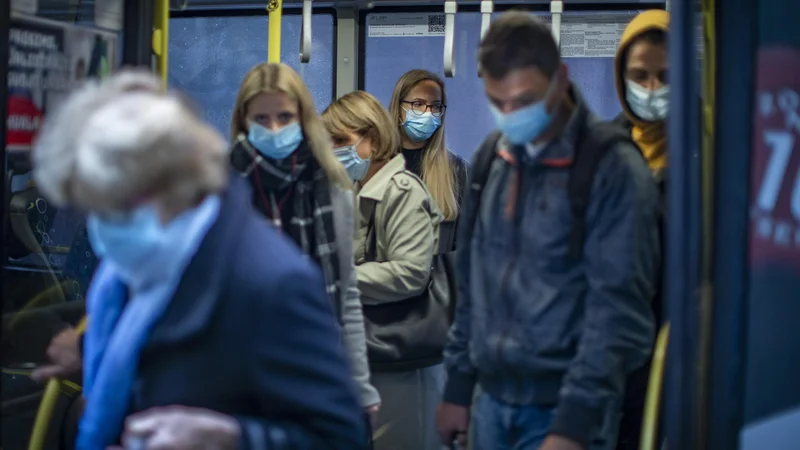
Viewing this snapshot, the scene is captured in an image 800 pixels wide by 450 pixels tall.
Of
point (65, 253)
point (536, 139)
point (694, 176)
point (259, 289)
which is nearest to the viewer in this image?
point (259, 289)

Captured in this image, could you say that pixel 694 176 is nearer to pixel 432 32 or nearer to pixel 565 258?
pixel 565 258

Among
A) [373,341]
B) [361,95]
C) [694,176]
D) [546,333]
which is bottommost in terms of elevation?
[373,341]

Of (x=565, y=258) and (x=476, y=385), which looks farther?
(x=476, y=385)

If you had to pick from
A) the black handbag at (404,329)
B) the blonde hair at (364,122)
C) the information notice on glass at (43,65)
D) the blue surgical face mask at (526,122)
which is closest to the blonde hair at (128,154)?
the blue surgical face mask at (526,122)

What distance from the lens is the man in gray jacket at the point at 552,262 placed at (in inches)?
95.5

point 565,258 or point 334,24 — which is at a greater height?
point 334,24

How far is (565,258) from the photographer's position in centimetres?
250

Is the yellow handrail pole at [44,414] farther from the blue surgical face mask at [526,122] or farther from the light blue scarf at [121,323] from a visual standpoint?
the blue surgical face mask at [526,122]

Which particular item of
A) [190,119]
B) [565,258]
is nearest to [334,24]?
[565,258]

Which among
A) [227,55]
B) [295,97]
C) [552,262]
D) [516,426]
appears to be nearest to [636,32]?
[552,262]

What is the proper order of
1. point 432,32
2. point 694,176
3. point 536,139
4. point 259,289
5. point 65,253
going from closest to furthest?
1. point 259,289
2. point 694,176
3. point 536,139
4. point 65,253
5. point 432,32

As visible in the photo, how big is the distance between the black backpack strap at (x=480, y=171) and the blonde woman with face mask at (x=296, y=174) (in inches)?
22.6

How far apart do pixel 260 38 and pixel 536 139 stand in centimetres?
366

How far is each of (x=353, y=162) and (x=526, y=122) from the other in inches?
56.5
